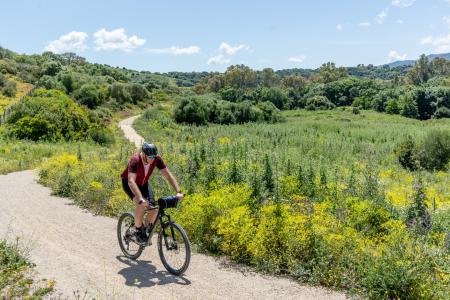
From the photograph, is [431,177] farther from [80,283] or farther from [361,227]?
[80,283]

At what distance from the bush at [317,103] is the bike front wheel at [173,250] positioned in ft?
299

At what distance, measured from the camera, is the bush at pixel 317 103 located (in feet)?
312

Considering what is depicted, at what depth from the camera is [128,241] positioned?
7.38 metres

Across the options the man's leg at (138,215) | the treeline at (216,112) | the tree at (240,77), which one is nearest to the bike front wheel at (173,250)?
the man's leg at (138,215)

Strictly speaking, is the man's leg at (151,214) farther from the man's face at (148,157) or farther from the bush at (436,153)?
the bush at (436,153)

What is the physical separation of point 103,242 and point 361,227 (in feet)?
17.3

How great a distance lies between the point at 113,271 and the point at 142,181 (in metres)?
1.59

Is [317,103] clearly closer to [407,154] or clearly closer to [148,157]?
[407,154]

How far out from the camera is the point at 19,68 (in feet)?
240

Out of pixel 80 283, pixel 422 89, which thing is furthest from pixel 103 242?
pixel 422 89

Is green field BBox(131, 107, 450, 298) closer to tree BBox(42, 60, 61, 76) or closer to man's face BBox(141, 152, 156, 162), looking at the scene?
man's face BBox(141, 152, 156, 162)

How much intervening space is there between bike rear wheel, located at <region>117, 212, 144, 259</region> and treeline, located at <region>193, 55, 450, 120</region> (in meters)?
80.9

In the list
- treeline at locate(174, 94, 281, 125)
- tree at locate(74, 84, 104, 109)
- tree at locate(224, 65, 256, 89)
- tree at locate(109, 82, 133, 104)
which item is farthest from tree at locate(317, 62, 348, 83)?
tree at locate(74, 84, 104, 109)

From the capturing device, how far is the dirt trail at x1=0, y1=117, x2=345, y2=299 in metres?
6.01
